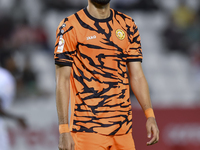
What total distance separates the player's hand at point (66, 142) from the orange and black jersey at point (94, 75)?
5.4 inches

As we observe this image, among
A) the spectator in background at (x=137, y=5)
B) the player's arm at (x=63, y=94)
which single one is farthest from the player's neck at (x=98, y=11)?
the spectator in background at (x=137, y=5)

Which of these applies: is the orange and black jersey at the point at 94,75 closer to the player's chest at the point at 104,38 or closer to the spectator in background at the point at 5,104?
the player's chest at the point at 104,38

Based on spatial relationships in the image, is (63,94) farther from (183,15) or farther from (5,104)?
(183,15)

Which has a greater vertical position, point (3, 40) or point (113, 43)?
point (3, 40)

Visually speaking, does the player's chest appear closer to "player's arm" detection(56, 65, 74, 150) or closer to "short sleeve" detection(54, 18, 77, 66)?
"short sleeve" detection(54, 18, 77, 66)

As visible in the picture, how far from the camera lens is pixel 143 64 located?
6.65m

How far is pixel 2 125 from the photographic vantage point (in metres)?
4.83

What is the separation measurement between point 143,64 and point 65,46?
436 cm

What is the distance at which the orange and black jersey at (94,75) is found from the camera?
2414 mm

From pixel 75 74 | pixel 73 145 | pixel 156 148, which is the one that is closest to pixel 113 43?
pixel 75 74

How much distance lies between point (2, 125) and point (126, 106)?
9.28ft

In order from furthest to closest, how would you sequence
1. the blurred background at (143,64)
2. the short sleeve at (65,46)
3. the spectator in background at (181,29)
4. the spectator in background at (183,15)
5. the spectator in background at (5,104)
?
1. the spectator in background at (183,15)
2. the spectator in background at (181,29)
3. the blurred background at (143,64)
4. the spectator in background at (5,104)
5. the short sleeve at (65,46)

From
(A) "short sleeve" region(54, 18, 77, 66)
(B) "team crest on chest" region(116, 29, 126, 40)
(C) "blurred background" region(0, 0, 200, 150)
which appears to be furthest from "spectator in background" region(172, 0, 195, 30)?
(A) "short sleeve" region(54, 18, 77, 66)

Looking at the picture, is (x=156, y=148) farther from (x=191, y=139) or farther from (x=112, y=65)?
(x=112, y=65)
